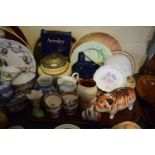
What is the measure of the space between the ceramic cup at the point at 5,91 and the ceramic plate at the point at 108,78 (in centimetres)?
42

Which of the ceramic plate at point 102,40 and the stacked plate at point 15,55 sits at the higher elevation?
the ceramic plate at point 102,40

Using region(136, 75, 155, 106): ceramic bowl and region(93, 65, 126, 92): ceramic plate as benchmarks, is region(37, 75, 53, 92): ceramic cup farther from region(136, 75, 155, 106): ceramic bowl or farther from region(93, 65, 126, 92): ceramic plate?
region(136, 75, 155, 106): ceramic bowl

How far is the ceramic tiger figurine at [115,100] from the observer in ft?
4.17

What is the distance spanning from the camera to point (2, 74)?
132 cm

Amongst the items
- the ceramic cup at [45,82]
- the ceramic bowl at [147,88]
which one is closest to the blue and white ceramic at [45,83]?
the ceramic cup at [45,82]

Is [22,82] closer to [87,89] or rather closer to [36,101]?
[36,101]

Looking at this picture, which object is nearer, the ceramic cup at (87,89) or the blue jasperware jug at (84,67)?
the ceramic cup at (87,89)

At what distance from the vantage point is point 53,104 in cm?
128

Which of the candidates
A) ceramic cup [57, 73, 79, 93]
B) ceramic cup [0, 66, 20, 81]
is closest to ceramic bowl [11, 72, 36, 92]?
ceramic cup [0, 66, 20, 81]

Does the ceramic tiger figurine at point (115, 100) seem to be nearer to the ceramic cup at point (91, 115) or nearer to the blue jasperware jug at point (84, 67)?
the ceramic cup at point (91, 115)

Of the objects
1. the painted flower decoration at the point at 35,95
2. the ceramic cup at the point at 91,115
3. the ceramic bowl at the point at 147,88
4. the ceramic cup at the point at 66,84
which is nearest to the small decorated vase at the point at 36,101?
the painted flower decoration at the point at 35,95

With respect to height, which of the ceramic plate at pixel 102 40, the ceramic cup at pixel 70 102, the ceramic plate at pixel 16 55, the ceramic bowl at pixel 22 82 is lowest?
the ceramic cup at pixel 70 102

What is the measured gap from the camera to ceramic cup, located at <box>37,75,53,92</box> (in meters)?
1.30

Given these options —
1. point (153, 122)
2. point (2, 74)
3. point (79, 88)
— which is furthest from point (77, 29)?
point (153, 122)
